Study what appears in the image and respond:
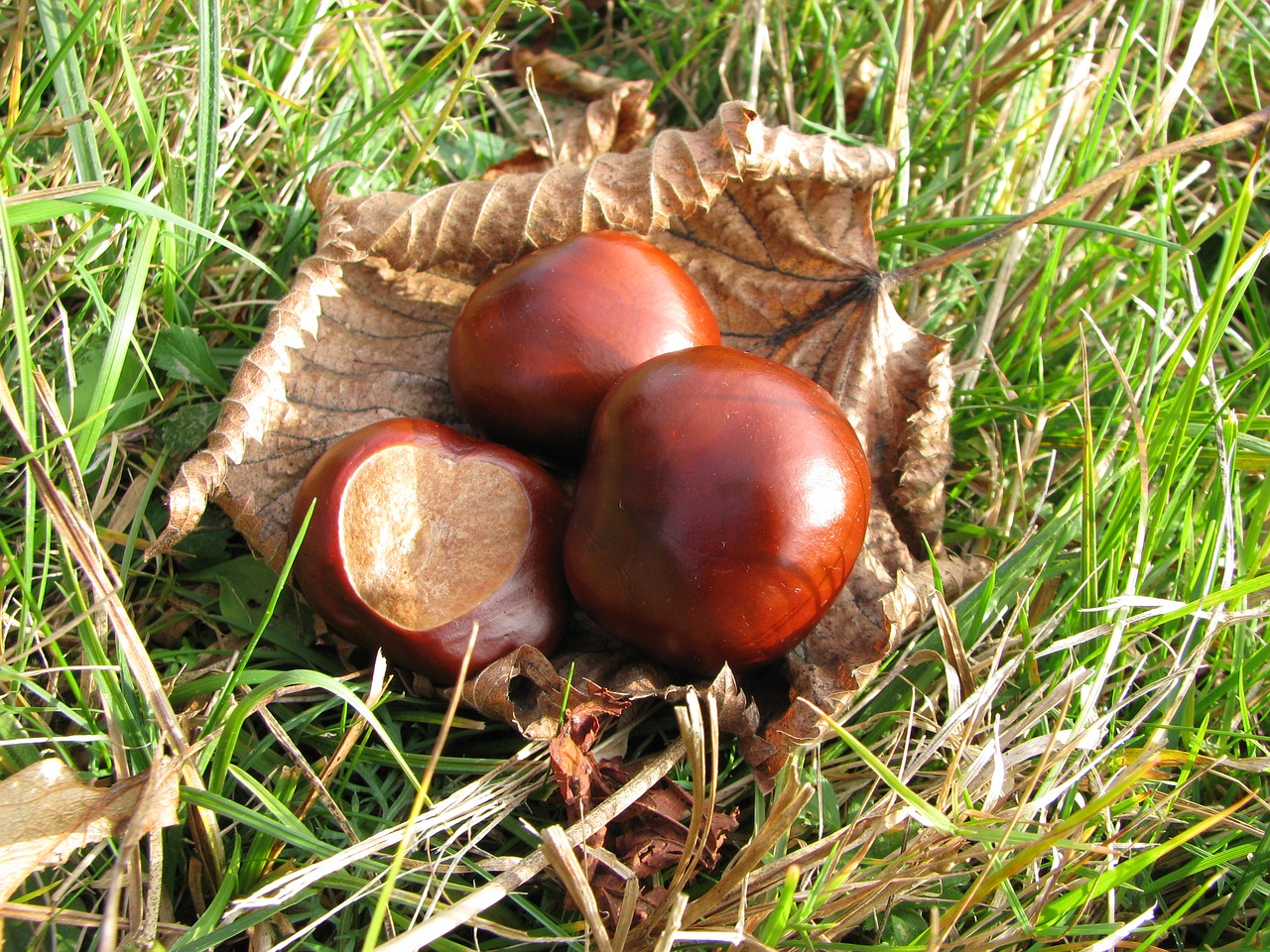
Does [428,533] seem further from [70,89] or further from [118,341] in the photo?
[70,89]

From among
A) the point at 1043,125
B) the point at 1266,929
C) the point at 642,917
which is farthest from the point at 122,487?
the point at 1043,125

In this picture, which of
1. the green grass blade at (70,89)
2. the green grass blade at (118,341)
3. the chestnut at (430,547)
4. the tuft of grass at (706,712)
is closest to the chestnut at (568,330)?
the chestnut at (430,547)

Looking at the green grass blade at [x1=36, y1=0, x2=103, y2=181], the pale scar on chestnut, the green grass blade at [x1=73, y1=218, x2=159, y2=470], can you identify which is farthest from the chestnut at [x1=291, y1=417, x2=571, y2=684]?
the green grass blade at [x1=36, y1=0, x2=103, y2=181]

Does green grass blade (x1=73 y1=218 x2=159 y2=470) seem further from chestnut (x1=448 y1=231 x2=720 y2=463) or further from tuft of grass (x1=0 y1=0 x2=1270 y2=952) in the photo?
chestnut (x1=448 y1=231 x2=720 y2=463)

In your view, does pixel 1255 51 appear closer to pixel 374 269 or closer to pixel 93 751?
pixel 374 269

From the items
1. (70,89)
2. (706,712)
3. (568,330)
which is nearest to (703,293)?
(568,330)

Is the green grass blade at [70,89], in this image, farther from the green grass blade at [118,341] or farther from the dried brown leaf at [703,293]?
the dried brown leaf at [703,293]
